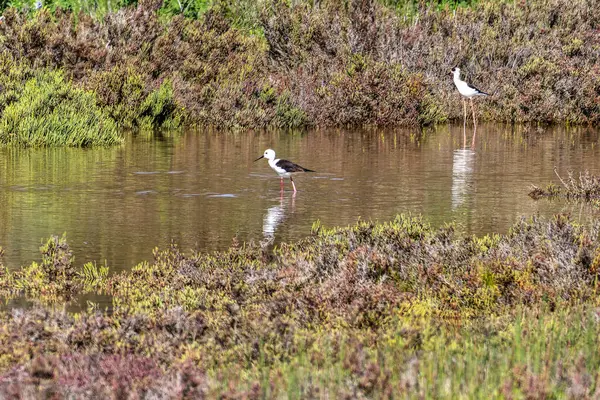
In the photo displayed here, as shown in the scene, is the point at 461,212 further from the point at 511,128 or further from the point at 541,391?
the point at 511,128

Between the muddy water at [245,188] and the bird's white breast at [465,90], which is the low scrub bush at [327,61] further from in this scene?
the muddy water at [245,188]

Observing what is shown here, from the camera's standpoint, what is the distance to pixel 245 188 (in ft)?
48.1

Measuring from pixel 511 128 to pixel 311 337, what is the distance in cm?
1974

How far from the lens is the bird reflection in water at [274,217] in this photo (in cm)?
1141

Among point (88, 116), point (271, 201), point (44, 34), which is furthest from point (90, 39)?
point (271, 201)

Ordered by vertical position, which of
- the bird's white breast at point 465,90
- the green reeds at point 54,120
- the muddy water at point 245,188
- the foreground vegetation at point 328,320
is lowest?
the foreground vegetation at point 328,320

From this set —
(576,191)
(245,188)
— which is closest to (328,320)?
(245,188)

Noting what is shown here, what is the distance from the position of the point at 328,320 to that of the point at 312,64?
70.9 ft

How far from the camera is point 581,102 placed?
2706cm

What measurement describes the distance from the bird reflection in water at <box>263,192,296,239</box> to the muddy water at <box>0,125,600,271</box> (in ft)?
0.05

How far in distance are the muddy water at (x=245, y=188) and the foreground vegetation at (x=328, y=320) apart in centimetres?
100

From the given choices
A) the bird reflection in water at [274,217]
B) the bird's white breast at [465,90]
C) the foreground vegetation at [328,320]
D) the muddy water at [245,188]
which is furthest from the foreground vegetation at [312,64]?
the foreground vegetation at [328,320]

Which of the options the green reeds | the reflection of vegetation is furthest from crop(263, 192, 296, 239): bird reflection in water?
the green reeds

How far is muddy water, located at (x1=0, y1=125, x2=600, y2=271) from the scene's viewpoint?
37.0ft
